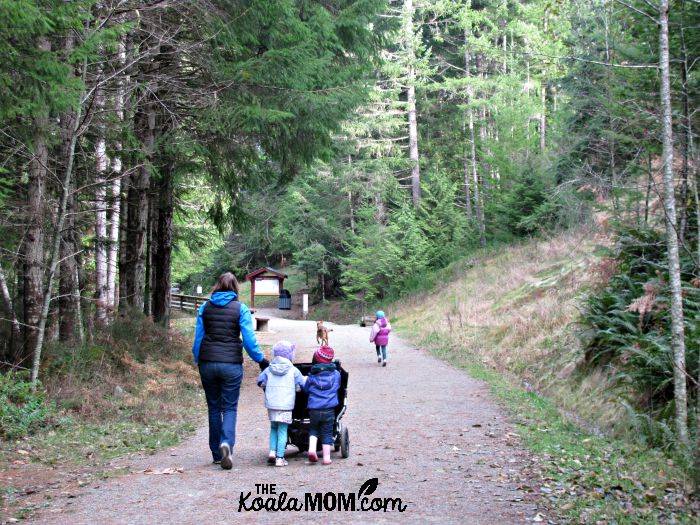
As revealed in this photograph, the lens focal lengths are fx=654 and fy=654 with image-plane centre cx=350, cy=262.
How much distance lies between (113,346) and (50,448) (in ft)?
14.3

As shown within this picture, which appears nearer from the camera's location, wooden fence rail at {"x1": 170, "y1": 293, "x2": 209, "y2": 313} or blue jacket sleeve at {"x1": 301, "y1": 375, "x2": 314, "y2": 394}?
blue jacket sleeve at {"x1": 301, "y1": 375, "x2": 314, "y2": 394}

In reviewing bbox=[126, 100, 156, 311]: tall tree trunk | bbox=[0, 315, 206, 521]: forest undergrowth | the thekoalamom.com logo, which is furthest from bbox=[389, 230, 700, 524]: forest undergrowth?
bbox=[126, 100, 156, 311]: tall tree trunk

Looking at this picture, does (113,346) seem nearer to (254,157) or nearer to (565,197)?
(254,157)

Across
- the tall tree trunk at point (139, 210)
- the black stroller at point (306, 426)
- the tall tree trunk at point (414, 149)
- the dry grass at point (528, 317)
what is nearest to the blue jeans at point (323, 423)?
the black stroller at point (306, 426)

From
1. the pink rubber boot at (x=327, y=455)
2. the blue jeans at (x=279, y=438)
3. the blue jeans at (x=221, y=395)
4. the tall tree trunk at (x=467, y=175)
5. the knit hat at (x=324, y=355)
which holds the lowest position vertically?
the pink rubber boot at (x=327, y=455)

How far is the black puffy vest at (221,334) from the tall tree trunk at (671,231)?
16.3 ft

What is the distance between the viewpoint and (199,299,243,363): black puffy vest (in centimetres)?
678

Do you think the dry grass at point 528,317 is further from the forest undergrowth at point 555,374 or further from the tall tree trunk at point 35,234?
the tall tree trunk at point 35,234

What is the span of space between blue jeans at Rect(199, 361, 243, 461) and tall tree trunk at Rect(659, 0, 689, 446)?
4.98 meters

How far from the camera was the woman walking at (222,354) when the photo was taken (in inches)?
267

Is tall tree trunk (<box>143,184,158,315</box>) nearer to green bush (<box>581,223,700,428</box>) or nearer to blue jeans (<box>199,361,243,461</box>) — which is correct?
blue jeans (<box>199,361,243,461</box>)

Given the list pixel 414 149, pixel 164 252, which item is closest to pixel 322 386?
pixel 164 252

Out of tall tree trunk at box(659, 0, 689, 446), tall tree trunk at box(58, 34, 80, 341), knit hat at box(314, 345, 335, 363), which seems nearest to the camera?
knit hat at box(314, 345, 335, 363)

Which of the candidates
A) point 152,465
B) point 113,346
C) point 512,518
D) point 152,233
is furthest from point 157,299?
point 512,518
